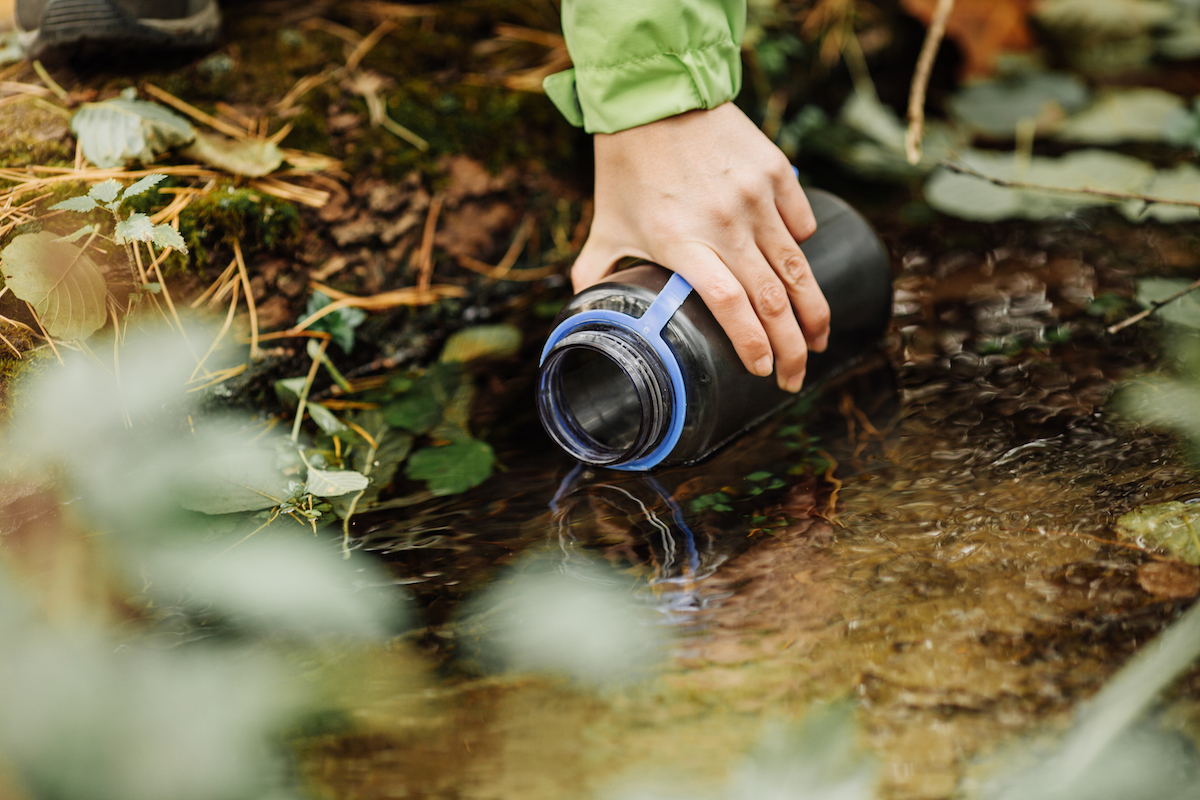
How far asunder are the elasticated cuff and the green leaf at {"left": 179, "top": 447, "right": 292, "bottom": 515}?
0.74 meters

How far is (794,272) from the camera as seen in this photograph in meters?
1.28

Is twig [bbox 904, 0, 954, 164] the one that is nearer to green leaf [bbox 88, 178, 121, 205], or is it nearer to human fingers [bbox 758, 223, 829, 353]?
human fingers [bbox 758, 223, 829, 353]

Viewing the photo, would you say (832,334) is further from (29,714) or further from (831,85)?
(831,85)

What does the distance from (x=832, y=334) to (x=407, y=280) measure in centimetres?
93

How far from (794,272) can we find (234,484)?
35.8 inches

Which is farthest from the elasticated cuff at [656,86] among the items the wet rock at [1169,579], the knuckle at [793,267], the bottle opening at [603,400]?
the wet rock at [1169,579]

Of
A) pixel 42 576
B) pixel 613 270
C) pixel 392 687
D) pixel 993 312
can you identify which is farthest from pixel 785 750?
pixel 993 312

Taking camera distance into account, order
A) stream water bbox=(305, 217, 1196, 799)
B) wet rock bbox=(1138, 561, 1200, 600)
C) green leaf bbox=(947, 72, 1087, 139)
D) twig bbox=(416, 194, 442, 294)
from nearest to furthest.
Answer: stream water bbox=(305, 217, 1196, 799) → wet rock bbox=(1138, 561, 1200, 600) → twig bbox=(416, 194, 442, 294) → green leaf bbox=(947, 72, 1087, 139)

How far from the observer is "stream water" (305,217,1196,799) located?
86cm

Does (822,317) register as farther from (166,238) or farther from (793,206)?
(166,238)

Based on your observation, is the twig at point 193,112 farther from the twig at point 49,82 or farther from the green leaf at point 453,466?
the green leaf at point 453,466

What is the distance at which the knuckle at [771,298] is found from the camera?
1239 mm

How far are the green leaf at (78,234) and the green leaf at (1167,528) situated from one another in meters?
1.53

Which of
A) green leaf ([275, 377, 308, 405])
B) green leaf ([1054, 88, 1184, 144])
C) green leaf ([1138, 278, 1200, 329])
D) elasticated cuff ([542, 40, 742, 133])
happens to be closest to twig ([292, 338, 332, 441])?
green leaf ([275, 377, 308, 405])
